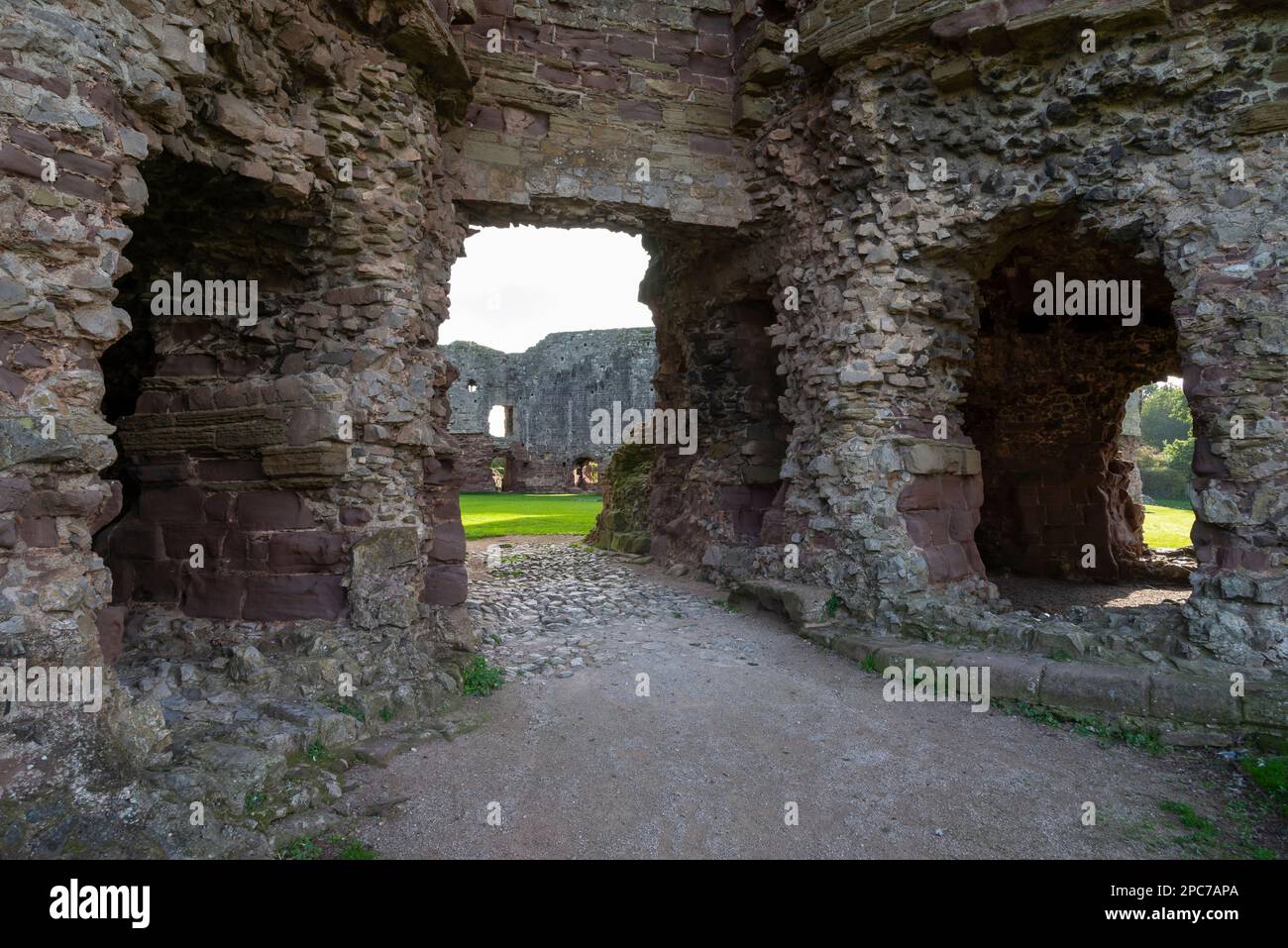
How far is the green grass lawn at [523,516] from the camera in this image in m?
17.5

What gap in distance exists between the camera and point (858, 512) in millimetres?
7293

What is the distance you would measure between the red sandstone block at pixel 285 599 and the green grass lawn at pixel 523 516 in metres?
10.0

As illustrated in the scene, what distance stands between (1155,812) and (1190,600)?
2.48m

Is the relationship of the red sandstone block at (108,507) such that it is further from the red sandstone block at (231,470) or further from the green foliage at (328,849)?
the green foliage at (328,849)

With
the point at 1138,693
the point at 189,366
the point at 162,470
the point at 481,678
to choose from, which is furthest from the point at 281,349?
the point at 1138,693

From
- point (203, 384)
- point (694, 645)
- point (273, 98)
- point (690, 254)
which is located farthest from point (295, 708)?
point (690, 254)

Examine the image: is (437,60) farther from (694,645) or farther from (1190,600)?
(1190,600)

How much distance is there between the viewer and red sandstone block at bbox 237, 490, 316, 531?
5.70m

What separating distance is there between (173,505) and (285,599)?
1.30 meters

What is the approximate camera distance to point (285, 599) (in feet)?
18.3

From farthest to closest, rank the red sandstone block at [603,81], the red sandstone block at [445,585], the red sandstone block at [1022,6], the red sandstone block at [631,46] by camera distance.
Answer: the red sandstone block at [631,46] < the red sandstone block at [603,81] < the red sandstone block at [445,585] < the red sandstone block at [1022,6]

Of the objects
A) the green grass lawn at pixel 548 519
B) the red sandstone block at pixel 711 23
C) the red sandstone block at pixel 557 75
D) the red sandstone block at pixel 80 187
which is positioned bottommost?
the green grass lawn at pixel 548 519

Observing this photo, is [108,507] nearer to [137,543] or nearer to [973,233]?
[137,543]

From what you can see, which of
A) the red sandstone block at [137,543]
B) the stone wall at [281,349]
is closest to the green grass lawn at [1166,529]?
the stone wall at [281,349]
